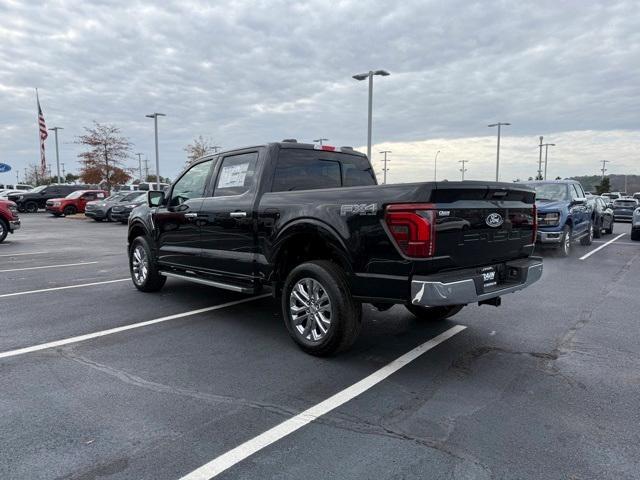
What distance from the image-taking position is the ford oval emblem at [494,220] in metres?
4.34

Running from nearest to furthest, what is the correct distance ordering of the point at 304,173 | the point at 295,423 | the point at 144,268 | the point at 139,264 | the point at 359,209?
the point at 295,423 → the point at 359,209 → the point at 304,173 → the point at 144,268 → the point at 139,264

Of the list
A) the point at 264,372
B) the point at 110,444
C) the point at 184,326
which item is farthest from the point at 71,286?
the point at 110,444

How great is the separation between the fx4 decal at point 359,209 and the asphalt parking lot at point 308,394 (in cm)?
133

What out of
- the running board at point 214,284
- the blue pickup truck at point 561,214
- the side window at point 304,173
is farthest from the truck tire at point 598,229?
the running board at point 214,284

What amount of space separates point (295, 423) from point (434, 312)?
284 centimetres

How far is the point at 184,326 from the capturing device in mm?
5555

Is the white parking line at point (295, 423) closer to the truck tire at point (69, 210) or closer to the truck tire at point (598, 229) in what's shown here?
the truck tire at point (598, 229)

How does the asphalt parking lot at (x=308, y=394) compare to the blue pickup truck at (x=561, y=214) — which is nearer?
the asphalt parking lot at (x=308, y=394)

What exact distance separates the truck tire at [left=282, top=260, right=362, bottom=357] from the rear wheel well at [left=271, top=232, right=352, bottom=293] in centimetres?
22

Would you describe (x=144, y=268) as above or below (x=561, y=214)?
below

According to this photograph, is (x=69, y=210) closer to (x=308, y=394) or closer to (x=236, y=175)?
(x=236, y=175)

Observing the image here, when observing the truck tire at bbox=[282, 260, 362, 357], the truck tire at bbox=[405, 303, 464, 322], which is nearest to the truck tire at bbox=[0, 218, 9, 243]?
the truck tire at bbox=[282, 260, 362, 357]

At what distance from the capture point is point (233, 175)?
5727mm

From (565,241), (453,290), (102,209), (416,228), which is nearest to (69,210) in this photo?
(102,209)
